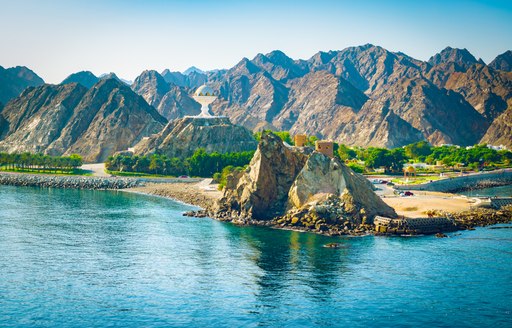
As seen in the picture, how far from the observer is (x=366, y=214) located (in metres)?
101

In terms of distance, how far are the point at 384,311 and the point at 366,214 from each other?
135 feet

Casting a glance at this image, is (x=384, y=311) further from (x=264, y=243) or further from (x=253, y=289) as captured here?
(x=264, y=243)

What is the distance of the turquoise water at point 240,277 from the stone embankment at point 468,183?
57598mm

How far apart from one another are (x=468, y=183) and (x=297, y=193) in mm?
88382

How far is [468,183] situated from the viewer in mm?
176625

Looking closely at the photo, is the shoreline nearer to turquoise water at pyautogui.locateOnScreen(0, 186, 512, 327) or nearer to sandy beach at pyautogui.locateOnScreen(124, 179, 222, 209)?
sandy beach at pyautogui.locateOnScreen(124, 179, 222, 209)

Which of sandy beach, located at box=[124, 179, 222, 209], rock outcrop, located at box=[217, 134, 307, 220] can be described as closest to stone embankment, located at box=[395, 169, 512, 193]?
rock outcrop, located at box=[217, 134, 307, 220]

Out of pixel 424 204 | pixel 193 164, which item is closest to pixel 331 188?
pixel 424 204

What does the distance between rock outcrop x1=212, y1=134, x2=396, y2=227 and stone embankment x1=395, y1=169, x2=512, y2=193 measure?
4555 centimetres

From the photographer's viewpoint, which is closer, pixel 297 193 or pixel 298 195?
pixel 298 195

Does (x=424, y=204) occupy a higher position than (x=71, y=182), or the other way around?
(x=424, y=204)

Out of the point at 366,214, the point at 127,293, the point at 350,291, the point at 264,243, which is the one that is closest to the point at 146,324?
the point at 127,293

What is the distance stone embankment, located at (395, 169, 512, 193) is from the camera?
155750 mm

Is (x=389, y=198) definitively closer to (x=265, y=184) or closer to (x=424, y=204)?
(x=424, y=204)
